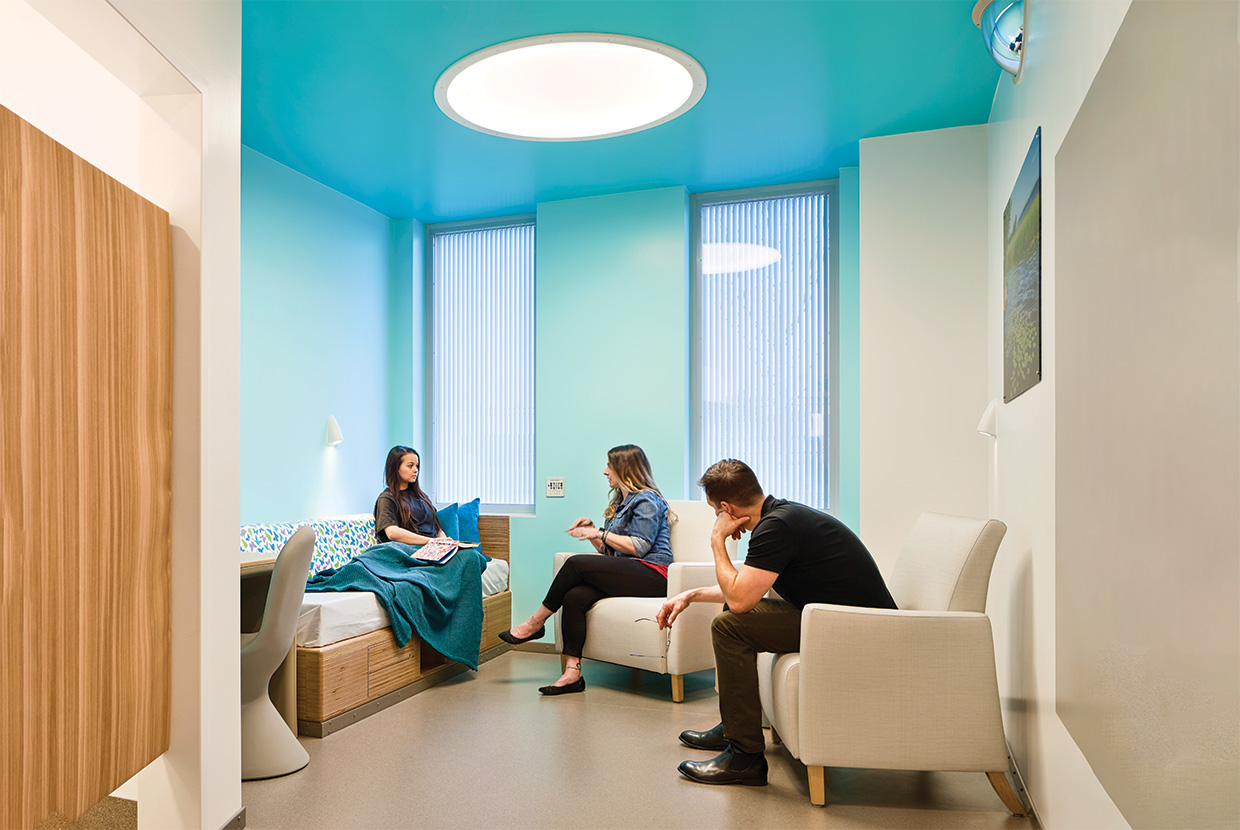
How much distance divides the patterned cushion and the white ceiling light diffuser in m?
2.53

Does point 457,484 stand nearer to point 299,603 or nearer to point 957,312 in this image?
point 299,603

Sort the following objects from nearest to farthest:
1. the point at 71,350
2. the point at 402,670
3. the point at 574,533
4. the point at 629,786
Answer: the point at 71,350
the point at 629,786
the point at 402,670
the point at 574,533

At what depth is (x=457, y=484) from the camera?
5.64m

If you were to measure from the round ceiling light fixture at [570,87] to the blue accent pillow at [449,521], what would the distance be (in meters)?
2.13

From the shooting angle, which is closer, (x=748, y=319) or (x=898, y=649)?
(x=898, y=649)

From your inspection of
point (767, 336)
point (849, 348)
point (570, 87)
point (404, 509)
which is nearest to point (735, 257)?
point (767, 336)

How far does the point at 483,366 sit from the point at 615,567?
Result: 6.58ft

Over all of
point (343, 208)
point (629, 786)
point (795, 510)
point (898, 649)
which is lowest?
point (629, 786)

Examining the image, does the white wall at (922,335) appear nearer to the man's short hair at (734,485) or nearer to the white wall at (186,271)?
the man's short hair at (734,485)

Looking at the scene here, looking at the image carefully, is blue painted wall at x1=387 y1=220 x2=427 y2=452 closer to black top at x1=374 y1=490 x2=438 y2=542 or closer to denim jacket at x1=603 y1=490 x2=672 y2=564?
black top at x1=374 y1=490 x2=438 y2=542

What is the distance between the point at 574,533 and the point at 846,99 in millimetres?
2490

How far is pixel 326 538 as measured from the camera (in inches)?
177

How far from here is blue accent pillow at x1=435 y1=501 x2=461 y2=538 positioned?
4.85 meters

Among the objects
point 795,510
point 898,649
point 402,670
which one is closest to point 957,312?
point 795,510
